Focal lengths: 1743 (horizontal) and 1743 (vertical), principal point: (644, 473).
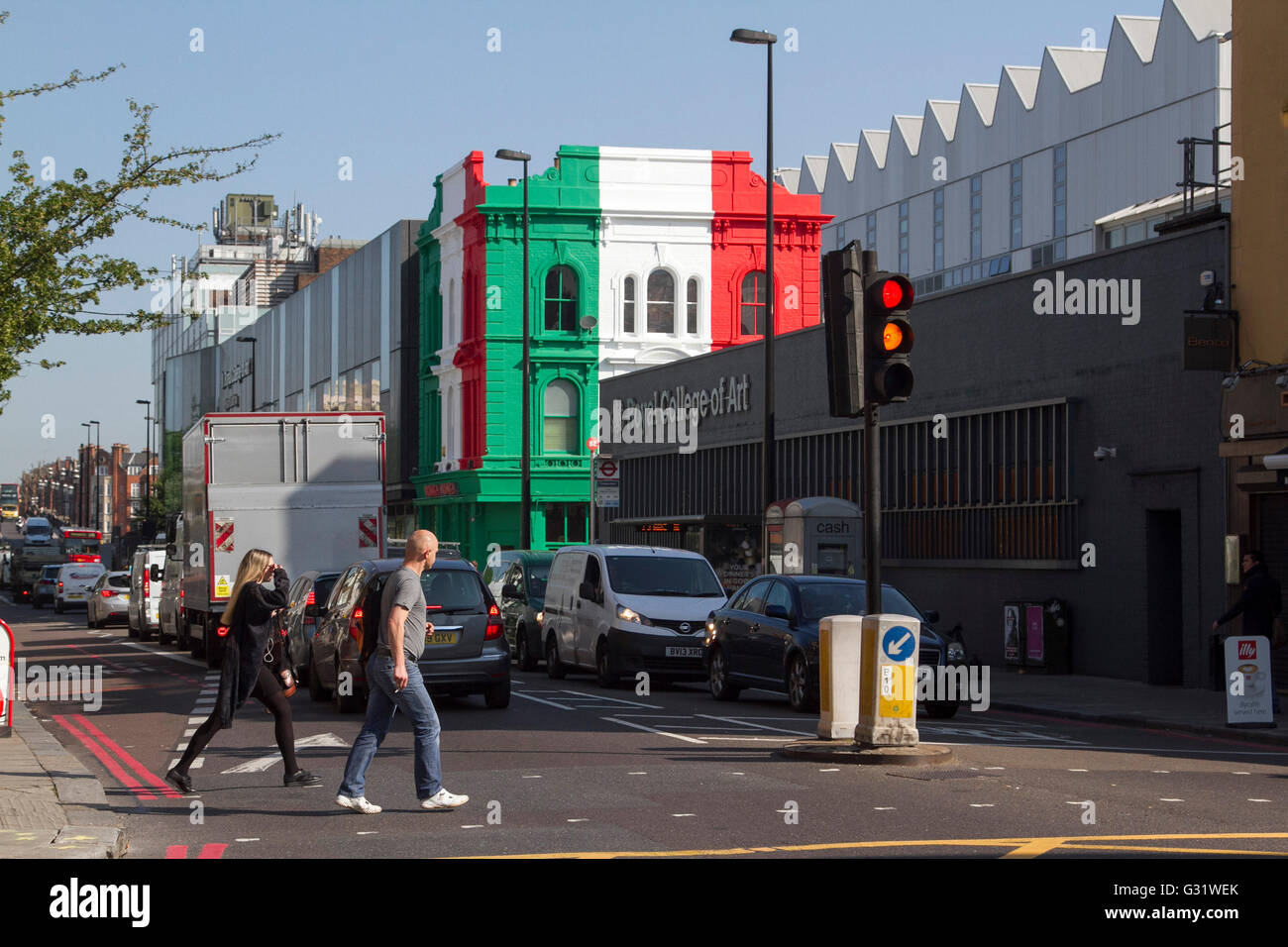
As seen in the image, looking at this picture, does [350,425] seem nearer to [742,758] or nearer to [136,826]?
[742,758]

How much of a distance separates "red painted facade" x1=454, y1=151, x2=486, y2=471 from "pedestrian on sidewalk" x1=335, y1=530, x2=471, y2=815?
4518 centimetres

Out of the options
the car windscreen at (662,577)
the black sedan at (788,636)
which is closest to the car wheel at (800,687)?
the black sedan at (788,636)

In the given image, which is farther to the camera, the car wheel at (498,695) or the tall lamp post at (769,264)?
the tall lamp post at (769,264)

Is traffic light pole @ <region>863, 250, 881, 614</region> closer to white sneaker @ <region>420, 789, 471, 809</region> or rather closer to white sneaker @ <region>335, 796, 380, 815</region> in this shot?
white sneaker @ <region>420, 789, 471, 809</region>

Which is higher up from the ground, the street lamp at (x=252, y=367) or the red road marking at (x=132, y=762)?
the street lamp at (x=252, y=367)

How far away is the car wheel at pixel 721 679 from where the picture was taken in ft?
68.7

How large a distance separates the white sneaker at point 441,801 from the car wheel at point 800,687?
831 cm

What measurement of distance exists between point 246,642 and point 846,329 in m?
5.32

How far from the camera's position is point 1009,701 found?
2108 centimetres

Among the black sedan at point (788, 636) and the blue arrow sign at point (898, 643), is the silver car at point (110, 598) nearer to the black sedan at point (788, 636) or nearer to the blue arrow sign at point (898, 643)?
the black sedan at point (788, 636)

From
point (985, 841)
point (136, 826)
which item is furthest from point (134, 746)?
point (985, 841)

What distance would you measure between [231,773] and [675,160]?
45.9m

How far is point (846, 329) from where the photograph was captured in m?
14.1

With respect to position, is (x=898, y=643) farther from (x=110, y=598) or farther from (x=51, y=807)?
(x=110, y=598)
